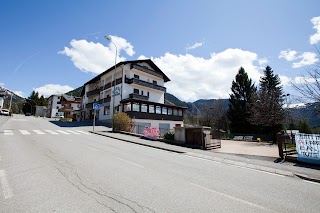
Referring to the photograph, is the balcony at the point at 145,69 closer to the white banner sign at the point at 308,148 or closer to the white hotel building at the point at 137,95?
the white hotel building at the point at 137,95

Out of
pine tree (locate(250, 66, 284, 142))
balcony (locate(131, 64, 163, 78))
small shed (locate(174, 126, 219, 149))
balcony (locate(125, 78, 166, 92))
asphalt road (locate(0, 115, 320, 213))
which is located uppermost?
balcony (locate(131, 64, 163, 78))

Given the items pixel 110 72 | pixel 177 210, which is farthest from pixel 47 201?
pixel 110 72

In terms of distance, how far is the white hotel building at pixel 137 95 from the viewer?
32.2 meters

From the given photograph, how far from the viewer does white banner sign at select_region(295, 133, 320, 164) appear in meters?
8.77

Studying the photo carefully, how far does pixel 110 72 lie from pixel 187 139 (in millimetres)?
31092

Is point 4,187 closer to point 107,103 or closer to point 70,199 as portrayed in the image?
point 70,199

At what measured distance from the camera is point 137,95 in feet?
118

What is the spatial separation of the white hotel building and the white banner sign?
77.8 ft

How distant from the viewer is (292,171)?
745 centimetres

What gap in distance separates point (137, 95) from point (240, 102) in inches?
984

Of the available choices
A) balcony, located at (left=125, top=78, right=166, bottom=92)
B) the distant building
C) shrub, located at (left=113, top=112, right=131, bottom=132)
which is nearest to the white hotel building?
balcony, located at (left=125, top=78, right=166, bottom=92)

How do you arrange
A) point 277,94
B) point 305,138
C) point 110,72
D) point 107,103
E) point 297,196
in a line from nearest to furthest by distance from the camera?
point 297,196 < point 305,138 < point 277,94 < point 107,103 < point 110,72

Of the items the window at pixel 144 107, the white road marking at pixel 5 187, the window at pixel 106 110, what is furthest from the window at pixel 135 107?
the white road marking at pixel 5 187

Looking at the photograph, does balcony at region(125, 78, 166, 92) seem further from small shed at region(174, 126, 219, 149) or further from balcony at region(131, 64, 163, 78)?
small shed at region(174, 126, 219, 149)
